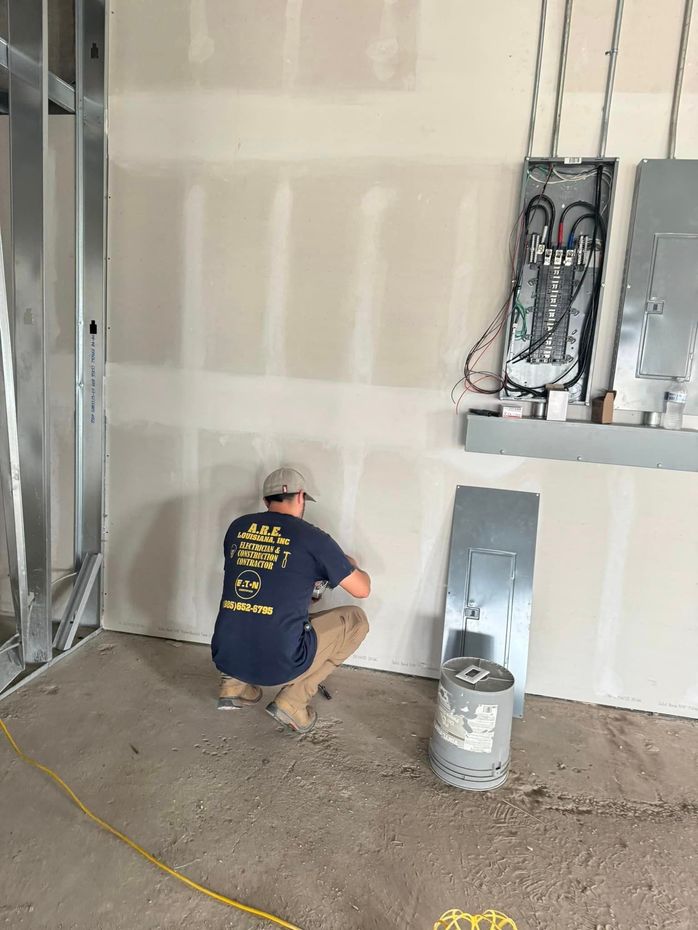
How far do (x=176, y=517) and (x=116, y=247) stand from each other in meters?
1.23

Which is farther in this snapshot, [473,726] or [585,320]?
[585,320]

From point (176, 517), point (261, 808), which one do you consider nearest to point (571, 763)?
point (261, 808)

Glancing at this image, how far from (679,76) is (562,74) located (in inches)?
15.8

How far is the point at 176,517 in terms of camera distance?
2.79m

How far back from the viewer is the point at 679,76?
85.1 inches

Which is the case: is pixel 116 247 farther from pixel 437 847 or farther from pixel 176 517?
pixel 437 847

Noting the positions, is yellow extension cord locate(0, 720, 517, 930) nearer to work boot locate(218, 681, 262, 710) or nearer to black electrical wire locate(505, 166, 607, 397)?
work boot locate(218, 681, 262, 710)

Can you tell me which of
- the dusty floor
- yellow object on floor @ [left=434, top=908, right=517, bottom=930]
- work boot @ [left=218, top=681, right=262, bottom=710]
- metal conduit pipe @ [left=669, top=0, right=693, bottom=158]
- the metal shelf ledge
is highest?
metal conduit pipe @ [left=669, top=0, right=693, bottom=158]

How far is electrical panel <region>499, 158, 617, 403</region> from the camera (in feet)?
7.55

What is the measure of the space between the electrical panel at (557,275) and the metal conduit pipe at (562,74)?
0.09 meters

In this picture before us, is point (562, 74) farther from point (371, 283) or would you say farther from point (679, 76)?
point (371, 283)

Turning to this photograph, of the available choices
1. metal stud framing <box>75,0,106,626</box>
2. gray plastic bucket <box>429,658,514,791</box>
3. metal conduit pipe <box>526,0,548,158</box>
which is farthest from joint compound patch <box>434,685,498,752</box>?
metal conduit pipe <box>526,0,548,158</box>

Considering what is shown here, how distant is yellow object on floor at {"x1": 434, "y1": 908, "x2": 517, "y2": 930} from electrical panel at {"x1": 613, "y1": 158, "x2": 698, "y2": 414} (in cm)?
173

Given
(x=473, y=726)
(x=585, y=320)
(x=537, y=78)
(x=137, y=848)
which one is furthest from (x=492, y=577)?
(x=537, y=78)
